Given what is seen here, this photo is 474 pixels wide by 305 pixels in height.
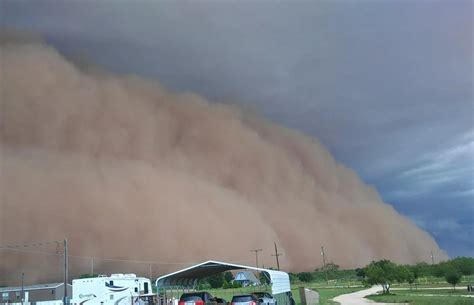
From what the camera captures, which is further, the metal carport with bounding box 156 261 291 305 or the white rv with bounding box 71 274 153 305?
the white rv with bounding box 71 274 153 305

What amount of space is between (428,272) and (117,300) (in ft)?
114

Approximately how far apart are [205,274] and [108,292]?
6920 mm

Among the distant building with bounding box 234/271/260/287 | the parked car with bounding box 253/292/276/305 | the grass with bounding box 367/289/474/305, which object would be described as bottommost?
the grass with bounding box 367/289/474/305

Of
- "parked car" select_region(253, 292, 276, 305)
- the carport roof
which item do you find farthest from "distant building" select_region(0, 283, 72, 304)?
"parked car" select_region(253, 292, 276, 305)

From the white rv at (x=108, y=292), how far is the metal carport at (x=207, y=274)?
515 cm

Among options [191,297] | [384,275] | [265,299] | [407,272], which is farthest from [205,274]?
[407,272]

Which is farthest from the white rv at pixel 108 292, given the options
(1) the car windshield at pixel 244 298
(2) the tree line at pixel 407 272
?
(2) the tree line at pixel 407 272

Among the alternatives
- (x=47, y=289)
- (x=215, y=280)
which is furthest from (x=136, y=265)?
(x=47, y=289)

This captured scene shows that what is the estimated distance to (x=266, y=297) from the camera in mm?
15922

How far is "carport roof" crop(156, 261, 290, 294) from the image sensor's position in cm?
1553

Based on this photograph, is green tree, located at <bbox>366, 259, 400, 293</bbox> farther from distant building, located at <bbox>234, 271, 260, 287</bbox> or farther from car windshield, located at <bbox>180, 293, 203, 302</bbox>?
car windshield, located at <bbox>180, 293, 203, 302</bbox>

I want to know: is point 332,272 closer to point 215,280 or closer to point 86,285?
point 215,280

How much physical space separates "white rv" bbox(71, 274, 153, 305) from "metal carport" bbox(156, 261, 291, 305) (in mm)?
5155

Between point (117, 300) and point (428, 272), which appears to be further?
point (428, 272)
